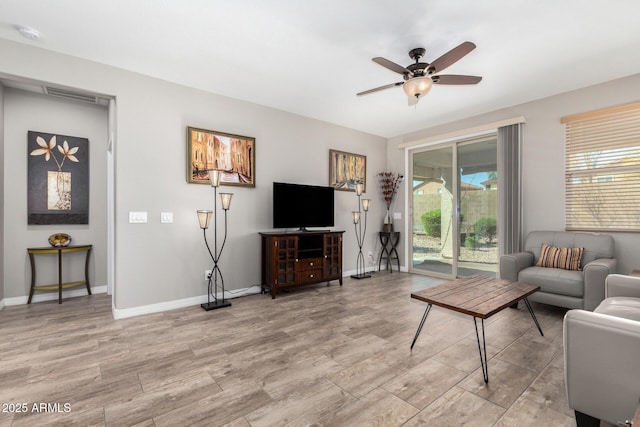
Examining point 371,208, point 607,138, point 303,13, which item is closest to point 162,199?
point 303,13

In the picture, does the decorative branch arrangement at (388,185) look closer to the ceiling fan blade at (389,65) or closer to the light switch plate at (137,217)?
the ceiling fan blade at (389,65)

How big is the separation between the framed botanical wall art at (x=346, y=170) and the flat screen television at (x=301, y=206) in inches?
19.1

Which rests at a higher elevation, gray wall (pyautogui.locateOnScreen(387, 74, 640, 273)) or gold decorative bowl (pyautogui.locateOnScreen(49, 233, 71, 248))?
gray wall (pyautogui.locateOnScreen(387, 74, 640, 273))

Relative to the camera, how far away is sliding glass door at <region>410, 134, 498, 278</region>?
4.75 meters

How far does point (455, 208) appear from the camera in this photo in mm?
5117

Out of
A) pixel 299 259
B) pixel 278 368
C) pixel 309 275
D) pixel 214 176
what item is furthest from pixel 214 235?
pixel 278 368

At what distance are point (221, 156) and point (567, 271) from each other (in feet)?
14.7

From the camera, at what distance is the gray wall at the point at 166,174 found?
318 centimetres

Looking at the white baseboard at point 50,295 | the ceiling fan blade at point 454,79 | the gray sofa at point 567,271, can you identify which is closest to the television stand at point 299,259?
the gray sofa at point 567,271

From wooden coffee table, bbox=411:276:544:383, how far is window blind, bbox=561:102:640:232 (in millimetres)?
1889

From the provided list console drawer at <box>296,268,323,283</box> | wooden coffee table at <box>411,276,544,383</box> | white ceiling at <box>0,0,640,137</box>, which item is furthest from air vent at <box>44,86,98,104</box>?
wooden coffee table at <box>411,276,544,383</box>

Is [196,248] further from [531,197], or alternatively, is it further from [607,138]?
[607,138]

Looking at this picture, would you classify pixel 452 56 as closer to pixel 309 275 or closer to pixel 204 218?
pixel 204 218

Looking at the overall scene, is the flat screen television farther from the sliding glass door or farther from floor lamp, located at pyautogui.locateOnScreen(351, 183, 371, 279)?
the sliding glass door
